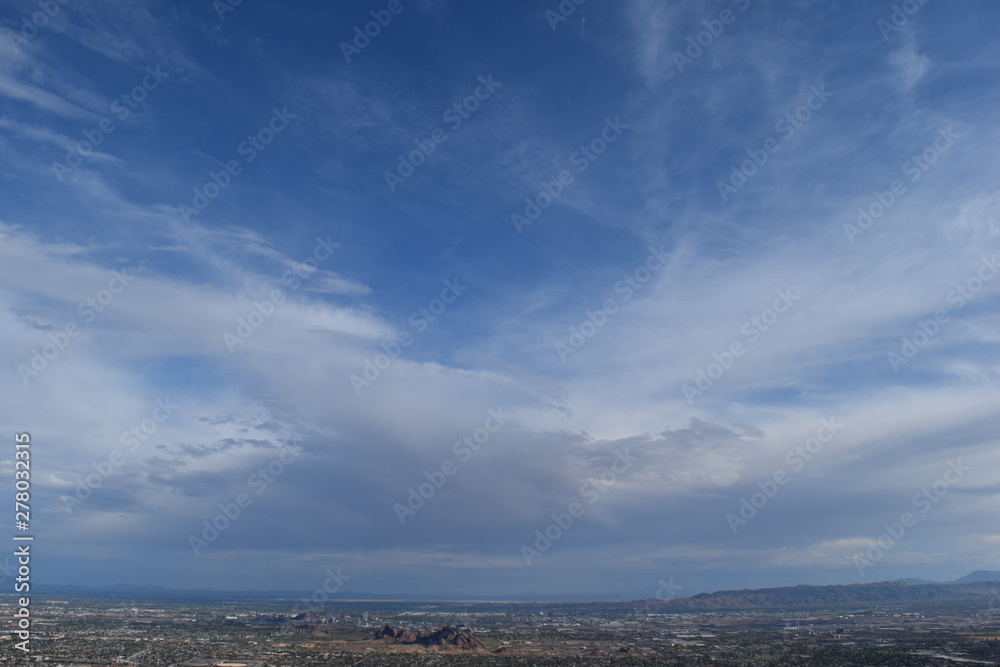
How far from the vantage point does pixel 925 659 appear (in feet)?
290

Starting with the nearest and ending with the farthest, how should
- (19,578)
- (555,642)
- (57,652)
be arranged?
(19,578)
(57,652)
(555,642)

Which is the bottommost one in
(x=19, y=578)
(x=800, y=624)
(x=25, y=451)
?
(x=800, y=624)

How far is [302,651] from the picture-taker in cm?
10112

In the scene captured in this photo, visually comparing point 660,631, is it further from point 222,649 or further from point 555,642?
point 222,649

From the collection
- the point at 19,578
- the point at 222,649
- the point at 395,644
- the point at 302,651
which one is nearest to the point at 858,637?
the point at 395,644

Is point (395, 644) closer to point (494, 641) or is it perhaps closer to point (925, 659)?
point (494, 641)

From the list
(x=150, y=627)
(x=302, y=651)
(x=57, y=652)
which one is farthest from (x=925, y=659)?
(x=150, y=627)

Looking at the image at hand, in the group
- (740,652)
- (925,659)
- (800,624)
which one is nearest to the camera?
(925,659)

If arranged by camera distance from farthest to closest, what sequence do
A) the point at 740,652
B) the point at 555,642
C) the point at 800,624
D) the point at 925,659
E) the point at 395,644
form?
the point at 800,624 → the point at 555,642 → the point at 395,644 → the point at 740,652 → the point at 925,659

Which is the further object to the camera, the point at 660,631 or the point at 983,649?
the point at 660,631

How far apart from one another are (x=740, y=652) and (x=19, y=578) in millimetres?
100766

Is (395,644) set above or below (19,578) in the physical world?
below

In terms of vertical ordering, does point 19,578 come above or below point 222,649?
above

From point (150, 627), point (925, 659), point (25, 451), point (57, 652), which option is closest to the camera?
point (25, 451)
